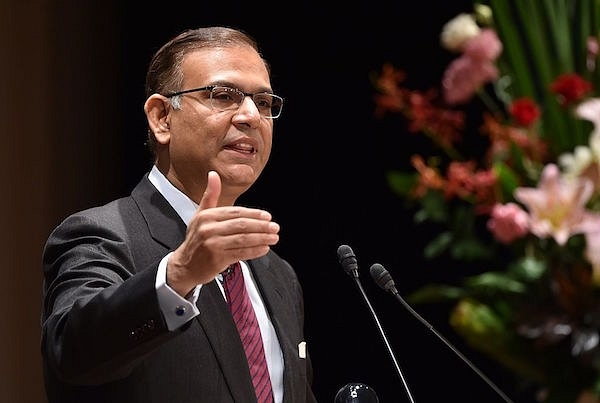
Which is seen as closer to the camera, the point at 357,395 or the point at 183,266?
the point at 183,266

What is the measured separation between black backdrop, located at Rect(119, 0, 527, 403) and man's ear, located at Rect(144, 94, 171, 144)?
73.9 inches

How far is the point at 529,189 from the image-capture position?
1074 millimetres

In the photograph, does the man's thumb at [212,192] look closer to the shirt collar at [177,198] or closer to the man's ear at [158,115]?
the shirt collar at [177,198]

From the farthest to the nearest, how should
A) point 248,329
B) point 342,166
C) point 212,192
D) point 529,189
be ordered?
point 342,166, point 248,329, point 212,192, point 529,189

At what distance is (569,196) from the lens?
106 centimetres

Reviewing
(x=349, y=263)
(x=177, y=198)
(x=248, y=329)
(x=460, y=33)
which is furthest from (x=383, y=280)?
(x=460, y=33)

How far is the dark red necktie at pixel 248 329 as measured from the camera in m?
2.36

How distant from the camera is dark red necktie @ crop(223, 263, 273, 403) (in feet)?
Result: 7.73

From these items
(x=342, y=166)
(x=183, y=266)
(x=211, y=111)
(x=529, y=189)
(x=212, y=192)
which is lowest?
(x=529, y=189)

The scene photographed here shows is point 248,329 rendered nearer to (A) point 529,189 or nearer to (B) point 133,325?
(B) point 133,325

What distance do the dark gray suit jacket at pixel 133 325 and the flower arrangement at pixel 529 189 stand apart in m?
0.92

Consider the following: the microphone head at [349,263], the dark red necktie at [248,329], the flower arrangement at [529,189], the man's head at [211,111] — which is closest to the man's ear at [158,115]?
the man's head at [211,111]

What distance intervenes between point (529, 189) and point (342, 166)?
11.2ft

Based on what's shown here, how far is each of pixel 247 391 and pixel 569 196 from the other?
53.3 inches
